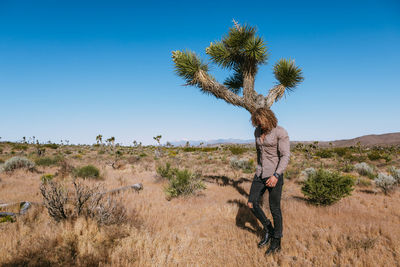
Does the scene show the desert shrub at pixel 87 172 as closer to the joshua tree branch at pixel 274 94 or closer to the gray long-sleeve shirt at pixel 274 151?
the joshua tree branch at pixel 274 94

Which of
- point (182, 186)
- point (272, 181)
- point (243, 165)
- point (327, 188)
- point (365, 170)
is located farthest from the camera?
point (243, 165)

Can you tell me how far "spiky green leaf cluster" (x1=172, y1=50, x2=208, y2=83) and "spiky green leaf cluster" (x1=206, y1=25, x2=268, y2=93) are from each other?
51cm

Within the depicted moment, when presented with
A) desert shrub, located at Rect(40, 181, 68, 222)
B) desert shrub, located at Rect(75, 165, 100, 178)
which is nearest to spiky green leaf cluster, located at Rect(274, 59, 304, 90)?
desert shrub, located at Rect(40, 181, 68, 222)

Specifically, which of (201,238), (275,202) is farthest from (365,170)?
(201,238)

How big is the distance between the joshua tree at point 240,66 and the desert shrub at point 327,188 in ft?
8.50

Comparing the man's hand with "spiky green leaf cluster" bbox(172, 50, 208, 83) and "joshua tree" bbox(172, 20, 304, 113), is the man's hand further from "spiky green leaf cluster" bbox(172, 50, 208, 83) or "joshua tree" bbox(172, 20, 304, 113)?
"spiky green leaf cluster" bbox(172, 50, 208, 83)

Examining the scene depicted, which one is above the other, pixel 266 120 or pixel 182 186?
pixel 266 120

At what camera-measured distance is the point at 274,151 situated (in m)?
3.11

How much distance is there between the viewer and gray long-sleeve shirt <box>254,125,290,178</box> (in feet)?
9.87

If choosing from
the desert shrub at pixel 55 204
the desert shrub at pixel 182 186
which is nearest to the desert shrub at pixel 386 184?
the desert shrub at pixel 182 186

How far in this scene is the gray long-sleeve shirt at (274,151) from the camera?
9.87 feet

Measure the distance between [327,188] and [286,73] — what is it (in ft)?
12.1

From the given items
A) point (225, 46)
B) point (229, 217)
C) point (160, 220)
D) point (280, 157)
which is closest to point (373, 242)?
point (280, 157)

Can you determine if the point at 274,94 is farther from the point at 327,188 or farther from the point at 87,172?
the point at 87,172
